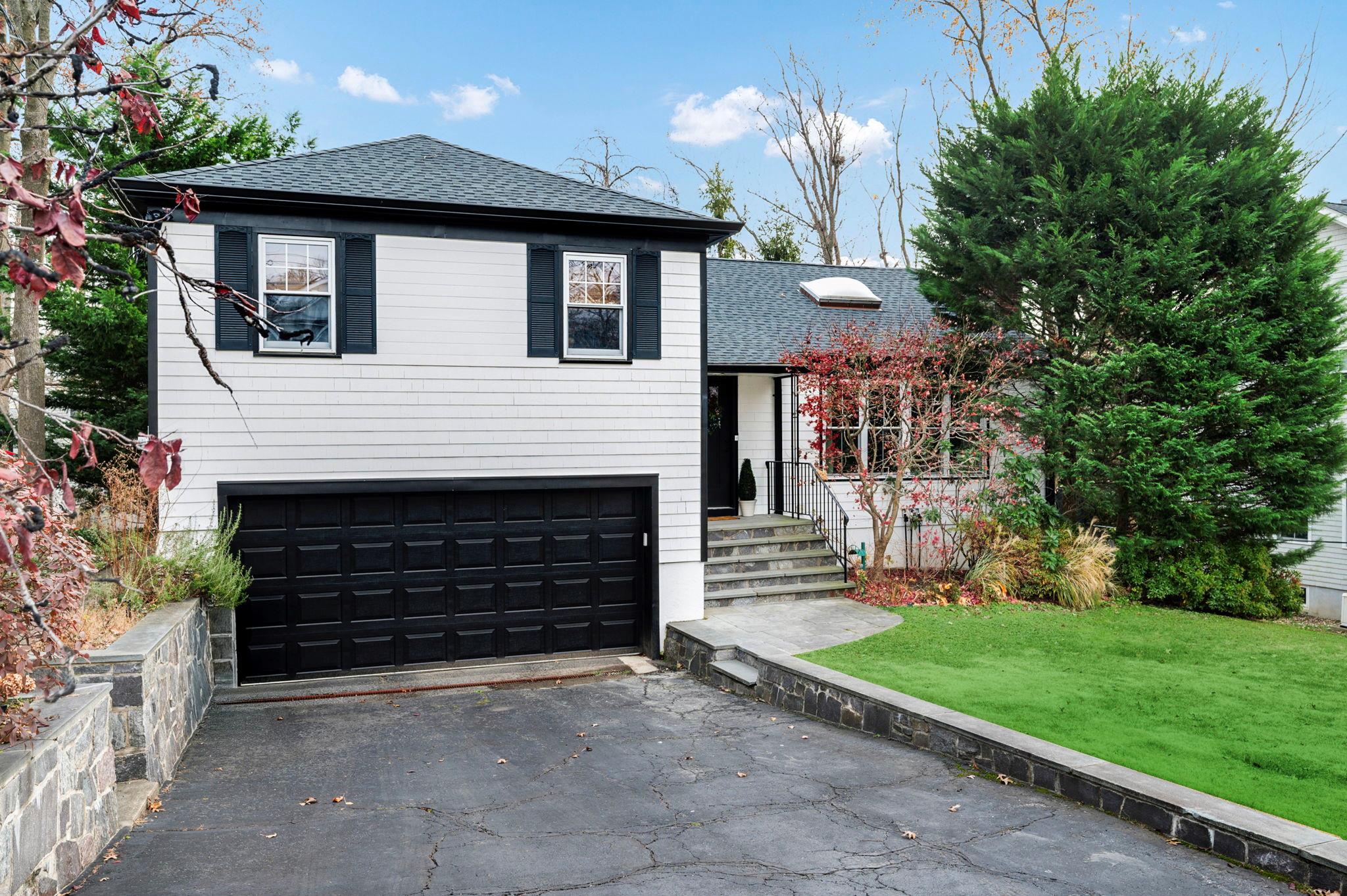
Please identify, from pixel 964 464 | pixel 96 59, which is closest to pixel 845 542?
pixel 964 464

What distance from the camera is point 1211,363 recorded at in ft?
40.6

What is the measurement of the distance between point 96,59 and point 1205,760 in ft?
23.3

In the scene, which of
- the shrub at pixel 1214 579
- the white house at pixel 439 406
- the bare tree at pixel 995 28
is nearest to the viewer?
the white house at pixel 439 406

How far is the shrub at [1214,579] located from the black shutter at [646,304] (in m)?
7.22

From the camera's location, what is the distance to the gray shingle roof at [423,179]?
10.0 m

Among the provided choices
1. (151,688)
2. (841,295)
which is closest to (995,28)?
Answer: (841,295)

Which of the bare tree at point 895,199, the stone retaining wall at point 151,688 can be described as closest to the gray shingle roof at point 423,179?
the stone retaining wall at point 151,688

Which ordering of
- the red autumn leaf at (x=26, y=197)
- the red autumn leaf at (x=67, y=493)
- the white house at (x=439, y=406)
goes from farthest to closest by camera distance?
the white house at (x=439, y=406) → the red autumn leaf at (x=67, y=493) → the red autumn leaf at (x=26, y=197)

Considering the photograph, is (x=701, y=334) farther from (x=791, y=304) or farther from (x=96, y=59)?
(x=96, y=59)

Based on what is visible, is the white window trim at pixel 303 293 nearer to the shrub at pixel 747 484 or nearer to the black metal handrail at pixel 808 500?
the shrub at pixel 747 484

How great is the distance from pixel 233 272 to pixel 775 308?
9.30 metres

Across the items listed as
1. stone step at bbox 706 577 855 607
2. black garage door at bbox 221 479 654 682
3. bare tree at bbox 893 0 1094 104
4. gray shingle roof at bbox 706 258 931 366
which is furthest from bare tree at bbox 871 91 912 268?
black garage door at bbox 221 479 654 682

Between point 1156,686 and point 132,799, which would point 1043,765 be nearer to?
point 1156,686

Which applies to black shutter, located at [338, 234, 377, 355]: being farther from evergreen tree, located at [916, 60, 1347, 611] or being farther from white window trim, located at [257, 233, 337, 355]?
evergreen tree, located at [916, 60, 1347, 611]
